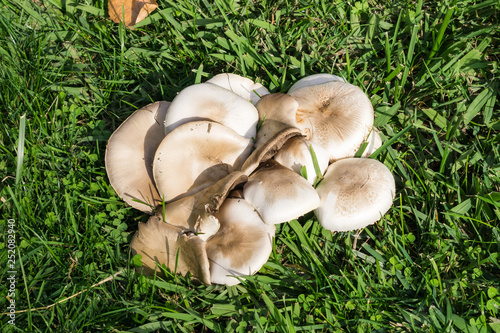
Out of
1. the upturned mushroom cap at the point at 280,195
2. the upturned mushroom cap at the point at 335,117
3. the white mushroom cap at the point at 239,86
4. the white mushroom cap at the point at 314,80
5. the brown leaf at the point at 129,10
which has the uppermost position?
the brown leaf at the point at 129,10

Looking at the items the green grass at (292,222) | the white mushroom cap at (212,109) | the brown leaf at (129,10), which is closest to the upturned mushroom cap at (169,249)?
the green grass at (292,222)

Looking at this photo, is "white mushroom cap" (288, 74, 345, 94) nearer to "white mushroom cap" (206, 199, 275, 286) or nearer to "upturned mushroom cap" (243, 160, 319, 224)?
"upturned mushroom cap" (243, 160, 319, 224)

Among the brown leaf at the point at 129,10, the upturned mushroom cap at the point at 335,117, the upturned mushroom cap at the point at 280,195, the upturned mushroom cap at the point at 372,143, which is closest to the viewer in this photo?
the upturned mushroom cap at the point at 280,195

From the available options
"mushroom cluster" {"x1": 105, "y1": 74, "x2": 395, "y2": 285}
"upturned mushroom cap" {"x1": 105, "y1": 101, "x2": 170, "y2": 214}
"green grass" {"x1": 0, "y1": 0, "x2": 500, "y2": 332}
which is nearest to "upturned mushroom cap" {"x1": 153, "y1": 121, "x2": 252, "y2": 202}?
"mushroom cluster" {"x1": 105, "y1": 74, "x2": 395, "y2": 285}

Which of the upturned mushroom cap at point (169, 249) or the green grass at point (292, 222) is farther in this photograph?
the green grass at point (292, 222)

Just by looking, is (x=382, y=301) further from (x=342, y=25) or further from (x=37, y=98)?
(x=37, y=98)

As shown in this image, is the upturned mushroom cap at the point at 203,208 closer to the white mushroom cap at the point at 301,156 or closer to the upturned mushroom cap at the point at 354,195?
the white mushroom cap at the point at 301,156
